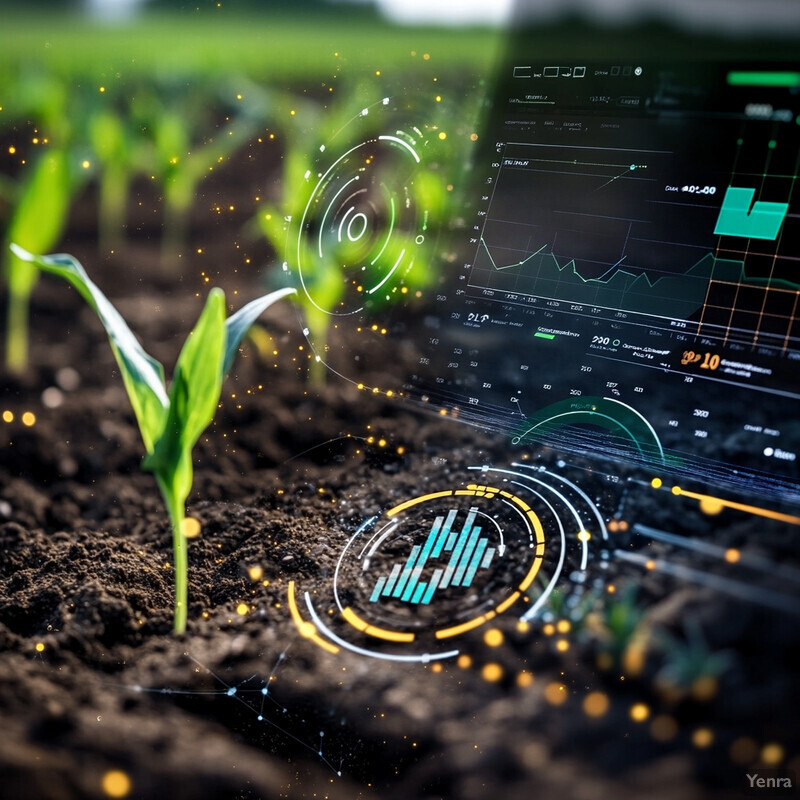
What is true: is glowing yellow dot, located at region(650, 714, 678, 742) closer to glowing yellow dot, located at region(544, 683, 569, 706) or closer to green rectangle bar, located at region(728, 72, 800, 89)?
glowing yellow dot, located at region(544, 683, 569, 706)

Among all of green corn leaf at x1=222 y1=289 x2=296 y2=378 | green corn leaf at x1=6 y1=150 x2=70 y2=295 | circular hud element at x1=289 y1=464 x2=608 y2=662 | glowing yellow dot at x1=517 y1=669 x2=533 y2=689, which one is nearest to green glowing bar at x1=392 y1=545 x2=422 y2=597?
circular hud element at x1=289 y1=464 x2=608 y2=662

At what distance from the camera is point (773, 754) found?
14.8 inches

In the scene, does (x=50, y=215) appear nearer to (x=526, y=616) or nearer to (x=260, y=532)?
(x=260, y=532)

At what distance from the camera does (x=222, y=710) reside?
537 mm

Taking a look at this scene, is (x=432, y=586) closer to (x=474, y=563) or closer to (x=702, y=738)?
(x=474, y=563)

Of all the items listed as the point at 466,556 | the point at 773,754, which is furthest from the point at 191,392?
the point at 773,754

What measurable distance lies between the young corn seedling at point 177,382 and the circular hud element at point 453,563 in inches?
5.5

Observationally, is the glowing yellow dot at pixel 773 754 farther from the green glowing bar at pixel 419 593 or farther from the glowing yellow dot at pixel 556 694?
the green glowing bar at pixel 419 593

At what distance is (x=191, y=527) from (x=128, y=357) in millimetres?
184

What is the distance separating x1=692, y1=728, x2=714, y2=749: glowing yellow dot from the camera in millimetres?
387

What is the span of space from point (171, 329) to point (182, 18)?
421 mm

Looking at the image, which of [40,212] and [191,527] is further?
[40,212]

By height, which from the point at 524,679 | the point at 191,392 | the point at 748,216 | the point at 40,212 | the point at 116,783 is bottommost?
the point at 116,783
